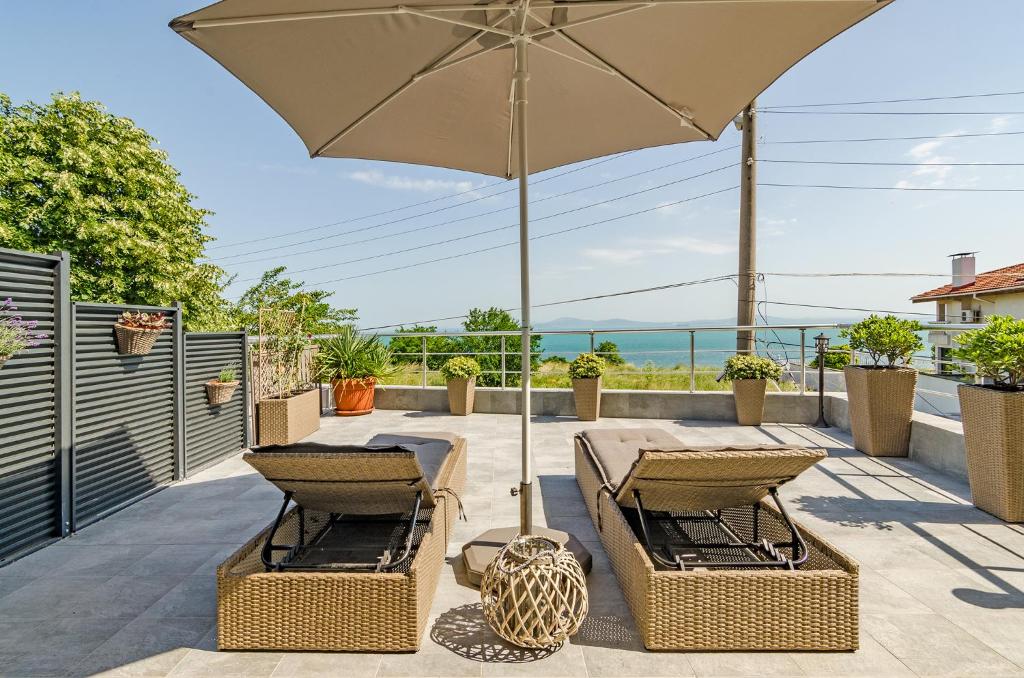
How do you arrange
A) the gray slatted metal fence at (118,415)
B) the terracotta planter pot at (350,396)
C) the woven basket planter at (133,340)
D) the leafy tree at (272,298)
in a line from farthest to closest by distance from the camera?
the leafy tree at (272,298) < the terracotta planter pot at (350,396) < the woven basket planter at (133,340) < the gray slatted metal fence at (118,415)

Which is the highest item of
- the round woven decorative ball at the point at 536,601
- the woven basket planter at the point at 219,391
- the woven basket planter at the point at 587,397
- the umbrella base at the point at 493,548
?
the woven basket planter at the point at 219,391

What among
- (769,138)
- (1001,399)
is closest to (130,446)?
(1001,399)

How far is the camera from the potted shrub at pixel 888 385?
14.6 ft

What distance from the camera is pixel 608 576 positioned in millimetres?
2428

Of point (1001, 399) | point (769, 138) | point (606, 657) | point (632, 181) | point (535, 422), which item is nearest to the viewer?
point (606, 657)

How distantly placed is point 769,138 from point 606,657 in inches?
426

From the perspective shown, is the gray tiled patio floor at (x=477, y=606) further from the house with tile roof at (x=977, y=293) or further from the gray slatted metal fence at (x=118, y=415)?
the house with tile roof at (x=977, y=293)

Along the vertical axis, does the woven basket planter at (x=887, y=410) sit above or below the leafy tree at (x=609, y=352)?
below

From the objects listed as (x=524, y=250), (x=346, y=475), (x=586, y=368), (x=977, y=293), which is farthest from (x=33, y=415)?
(x=977, y=293)

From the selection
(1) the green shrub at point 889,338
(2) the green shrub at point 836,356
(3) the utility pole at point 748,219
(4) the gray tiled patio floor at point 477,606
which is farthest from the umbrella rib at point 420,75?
(3) the utility pole at point 748,219

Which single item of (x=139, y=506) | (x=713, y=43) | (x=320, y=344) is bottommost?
(x=139, y=506)

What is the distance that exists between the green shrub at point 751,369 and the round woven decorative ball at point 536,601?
4.82 m

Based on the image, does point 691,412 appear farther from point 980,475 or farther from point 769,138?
point 769,138

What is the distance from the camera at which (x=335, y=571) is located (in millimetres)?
2057
